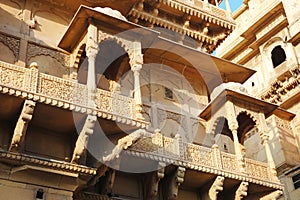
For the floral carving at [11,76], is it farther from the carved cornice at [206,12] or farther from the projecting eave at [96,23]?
the carved cornice at [206,12]

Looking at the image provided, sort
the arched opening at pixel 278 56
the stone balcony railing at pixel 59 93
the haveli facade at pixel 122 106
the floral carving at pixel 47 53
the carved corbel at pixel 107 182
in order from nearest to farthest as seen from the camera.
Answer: the stone balcony railing at pixel 59 93, the haveli facade at pixel 122 106, the carved corbel at pixel 107 182, the floral carving at pixel 47 53, the arched opening at pixel 278 56

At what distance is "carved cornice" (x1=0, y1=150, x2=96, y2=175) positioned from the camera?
9.39m

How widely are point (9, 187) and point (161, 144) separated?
369 centimetres

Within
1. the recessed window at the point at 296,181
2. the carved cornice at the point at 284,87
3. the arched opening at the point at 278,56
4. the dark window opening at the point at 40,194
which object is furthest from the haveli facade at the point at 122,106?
the arched opening at the point at 278,56

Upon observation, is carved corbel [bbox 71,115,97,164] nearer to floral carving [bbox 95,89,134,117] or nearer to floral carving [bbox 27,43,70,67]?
floral carving [bbox 95,89,134,117]

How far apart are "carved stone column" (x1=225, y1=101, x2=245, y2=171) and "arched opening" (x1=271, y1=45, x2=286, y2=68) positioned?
8931 mm

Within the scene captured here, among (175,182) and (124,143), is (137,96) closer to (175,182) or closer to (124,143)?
(124,143)

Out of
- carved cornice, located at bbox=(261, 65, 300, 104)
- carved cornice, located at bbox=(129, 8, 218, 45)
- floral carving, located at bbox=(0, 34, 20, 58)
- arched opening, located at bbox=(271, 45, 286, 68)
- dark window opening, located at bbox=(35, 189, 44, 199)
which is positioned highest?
arched opening, located at bbox=(271, 45, 286, 68)

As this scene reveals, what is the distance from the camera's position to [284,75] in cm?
2000

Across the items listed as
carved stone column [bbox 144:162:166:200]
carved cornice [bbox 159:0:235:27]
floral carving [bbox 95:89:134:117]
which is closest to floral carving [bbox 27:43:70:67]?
floral carving [bbox 95:89:134:117]

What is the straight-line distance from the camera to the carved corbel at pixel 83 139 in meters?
9.94

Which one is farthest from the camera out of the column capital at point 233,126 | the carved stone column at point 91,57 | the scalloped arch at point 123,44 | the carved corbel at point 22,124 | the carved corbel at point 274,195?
the column capital at point 233,126

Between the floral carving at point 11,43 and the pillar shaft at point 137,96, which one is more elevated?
the floral carving at point 11,43

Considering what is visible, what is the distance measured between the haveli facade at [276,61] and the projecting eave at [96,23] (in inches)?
356
